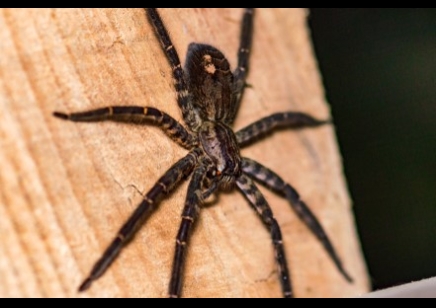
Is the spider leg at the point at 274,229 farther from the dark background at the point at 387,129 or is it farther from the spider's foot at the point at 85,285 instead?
the spider's foot at the point at 85,285

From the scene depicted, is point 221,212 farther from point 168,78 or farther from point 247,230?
point 168,78

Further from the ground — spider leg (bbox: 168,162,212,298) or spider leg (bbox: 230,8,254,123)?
spider leg (bbox: 230,8,254,123)

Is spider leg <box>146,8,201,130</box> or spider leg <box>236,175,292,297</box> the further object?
spider leg <box>236,175,292,297</box>

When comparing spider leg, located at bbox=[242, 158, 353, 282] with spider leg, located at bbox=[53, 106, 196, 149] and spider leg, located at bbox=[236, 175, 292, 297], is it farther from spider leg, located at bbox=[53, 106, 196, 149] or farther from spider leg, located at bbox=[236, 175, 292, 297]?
spider leg, located at bbox=[53, 106, 196, 149]

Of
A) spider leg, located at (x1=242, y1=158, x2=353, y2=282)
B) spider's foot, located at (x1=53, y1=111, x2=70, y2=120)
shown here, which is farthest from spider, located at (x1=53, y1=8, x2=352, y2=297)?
Result: spider's foot, located at (x1=53, y1=111, x2=70, y2=120)

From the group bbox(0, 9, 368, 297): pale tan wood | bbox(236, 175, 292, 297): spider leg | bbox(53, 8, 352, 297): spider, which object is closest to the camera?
bbox(0, 9, 368, 297): pale tan wood

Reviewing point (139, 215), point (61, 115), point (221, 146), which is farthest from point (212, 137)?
point (61, 115)
